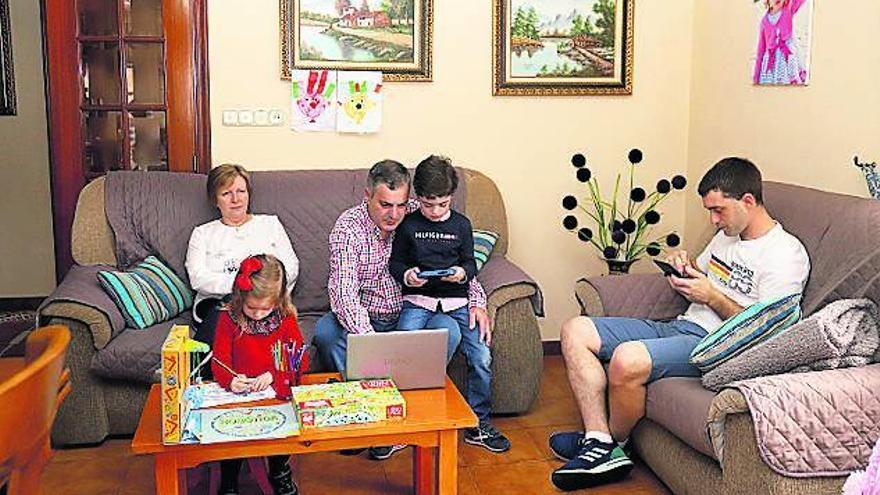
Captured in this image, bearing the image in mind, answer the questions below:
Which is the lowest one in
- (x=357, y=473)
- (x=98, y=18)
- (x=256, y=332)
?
(x=357, y=473)

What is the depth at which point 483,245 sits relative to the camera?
13.4 feet

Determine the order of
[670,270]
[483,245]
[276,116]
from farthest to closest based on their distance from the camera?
[276,116]
[483,245]
[670,270]

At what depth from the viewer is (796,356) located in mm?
2775

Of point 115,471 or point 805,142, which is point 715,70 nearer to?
point 805,142

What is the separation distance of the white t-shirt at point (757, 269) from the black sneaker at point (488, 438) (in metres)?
0.80

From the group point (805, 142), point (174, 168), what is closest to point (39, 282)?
point (174, 168)

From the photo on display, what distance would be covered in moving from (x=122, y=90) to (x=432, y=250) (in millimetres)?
1701

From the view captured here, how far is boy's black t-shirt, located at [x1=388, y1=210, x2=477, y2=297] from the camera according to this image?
11.7ft

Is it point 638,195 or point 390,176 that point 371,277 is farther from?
point 638,195

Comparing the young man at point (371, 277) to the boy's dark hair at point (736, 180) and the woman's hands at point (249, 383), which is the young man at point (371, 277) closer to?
the woman's hands at point (249, 383)

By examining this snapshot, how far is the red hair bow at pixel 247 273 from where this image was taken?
2955 millimetres

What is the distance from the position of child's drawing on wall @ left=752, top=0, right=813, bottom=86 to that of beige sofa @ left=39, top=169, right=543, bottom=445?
122 centimetres

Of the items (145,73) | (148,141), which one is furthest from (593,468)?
(145,73)

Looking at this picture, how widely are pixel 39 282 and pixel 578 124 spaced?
3403 millimetres
